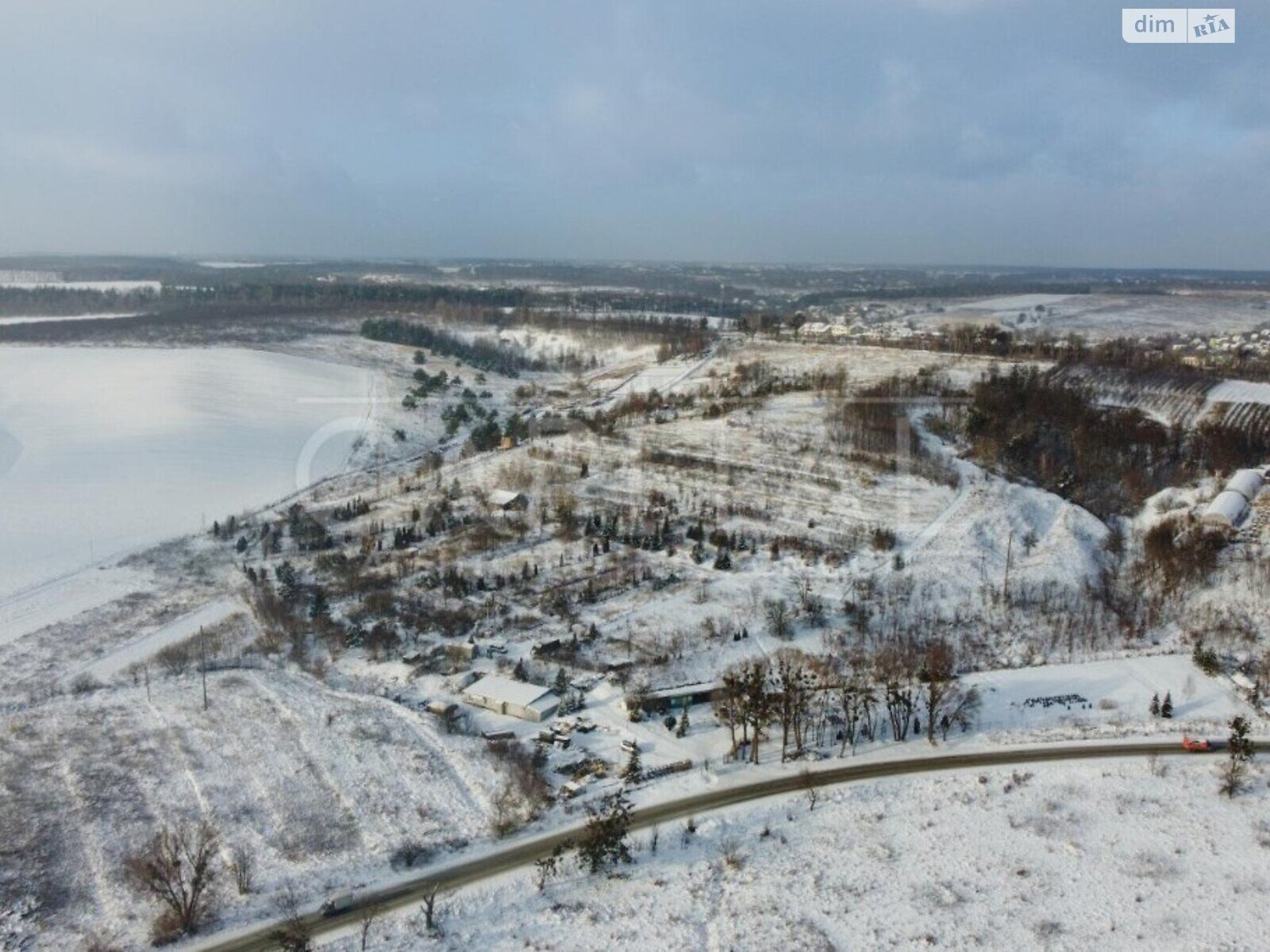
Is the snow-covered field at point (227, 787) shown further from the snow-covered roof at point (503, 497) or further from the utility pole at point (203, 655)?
the snow-covered roof at point (503, 497)

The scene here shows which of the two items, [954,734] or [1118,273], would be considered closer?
[954,734]

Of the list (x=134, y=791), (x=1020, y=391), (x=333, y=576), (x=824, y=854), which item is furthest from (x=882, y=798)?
(x=1020, y=391)

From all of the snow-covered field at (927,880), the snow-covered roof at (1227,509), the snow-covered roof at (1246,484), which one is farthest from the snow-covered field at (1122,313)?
the snow-covered field at (927,880)

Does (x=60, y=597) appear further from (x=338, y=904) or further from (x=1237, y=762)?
(x=1237, y=762)

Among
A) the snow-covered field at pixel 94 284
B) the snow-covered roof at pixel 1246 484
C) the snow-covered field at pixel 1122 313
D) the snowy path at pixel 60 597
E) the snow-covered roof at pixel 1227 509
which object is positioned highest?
the snow-covered field at pixel 94 284

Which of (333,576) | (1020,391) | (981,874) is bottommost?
(981,874)

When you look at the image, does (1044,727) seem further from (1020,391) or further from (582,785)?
(1020,391)

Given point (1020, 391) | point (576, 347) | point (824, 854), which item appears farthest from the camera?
point (576, 347)
